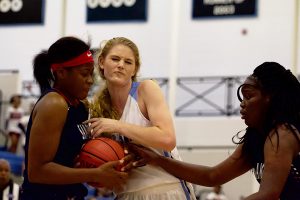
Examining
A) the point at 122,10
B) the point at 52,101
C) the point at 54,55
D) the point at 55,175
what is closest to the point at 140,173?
the point at 55,175

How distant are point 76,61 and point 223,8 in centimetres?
1181

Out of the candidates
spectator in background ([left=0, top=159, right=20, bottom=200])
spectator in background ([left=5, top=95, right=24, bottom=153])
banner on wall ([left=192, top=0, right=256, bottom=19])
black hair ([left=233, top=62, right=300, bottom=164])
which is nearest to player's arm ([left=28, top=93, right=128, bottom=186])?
→ black hair ([left=233, top=62, right=300, bottom=164])

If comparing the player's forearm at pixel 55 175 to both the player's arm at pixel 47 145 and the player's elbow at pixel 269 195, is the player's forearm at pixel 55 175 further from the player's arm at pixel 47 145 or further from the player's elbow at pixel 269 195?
the player's elbow at pixel 269 195

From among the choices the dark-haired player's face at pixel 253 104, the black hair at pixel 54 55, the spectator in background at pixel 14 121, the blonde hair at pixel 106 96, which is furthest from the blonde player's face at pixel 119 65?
the spectator in background at pixel 14 121

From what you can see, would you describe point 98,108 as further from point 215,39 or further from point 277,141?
point 215,39

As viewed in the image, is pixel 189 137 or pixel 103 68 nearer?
pixel 103 68

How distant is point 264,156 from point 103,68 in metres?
1.27

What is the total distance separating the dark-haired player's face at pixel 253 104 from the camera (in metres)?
3.65

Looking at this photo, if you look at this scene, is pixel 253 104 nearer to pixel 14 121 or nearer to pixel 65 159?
pixel 65 159

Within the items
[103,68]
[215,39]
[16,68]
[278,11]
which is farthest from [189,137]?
[103,68]

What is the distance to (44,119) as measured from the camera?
12.4 feet

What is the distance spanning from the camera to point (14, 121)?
14.8 meters

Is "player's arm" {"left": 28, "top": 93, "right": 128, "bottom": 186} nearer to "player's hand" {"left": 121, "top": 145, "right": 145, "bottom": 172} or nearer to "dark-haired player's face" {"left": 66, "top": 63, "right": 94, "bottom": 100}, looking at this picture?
"dark-haired player's face" {"left": 66, "top": 63, "right": 94, "bottom": 100}

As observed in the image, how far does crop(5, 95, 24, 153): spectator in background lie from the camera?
1454 centimetres
